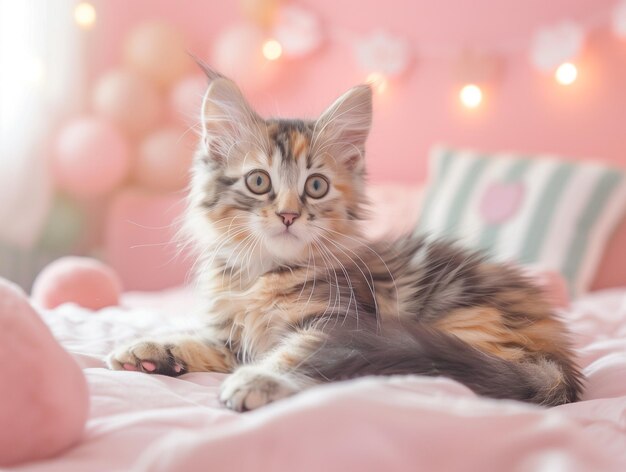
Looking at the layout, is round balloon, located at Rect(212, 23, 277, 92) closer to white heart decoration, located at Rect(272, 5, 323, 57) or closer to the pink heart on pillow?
white heart decoration, located at Rect(272, 5, 323, 57)

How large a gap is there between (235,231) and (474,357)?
664 millimetres

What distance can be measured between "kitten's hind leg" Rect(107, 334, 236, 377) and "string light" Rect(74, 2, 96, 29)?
2805 mm

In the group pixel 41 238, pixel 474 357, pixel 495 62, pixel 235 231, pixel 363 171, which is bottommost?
pixel 41 238

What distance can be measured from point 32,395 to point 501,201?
8.61 ft

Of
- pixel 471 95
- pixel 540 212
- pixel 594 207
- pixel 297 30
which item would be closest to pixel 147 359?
pixel 540 212

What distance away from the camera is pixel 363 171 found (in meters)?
1.91

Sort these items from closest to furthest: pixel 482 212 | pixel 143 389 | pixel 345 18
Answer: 1. pixel 143 389
2. pixel 482 212
3. pixel 345 18

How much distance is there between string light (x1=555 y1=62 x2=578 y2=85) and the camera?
354cm

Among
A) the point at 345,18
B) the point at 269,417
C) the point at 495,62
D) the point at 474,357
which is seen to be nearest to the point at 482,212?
the point at 495,62

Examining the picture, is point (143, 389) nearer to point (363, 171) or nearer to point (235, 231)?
point (235, 231)

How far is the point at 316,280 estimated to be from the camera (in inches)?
64.8

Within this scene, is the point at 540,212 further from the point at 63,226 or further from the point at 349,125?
the point at 63,226

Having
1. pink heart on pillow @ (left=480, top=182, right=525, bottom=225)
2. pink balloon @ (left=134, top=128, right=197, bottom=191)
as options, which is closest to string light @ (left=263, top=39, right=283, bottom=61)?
pink balloon @ (left=134, top=128, right=197, bottom=191)

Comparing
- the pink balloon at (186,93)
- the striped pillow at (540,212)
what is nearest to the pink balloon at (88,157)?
the pink balloon at (186,93)
